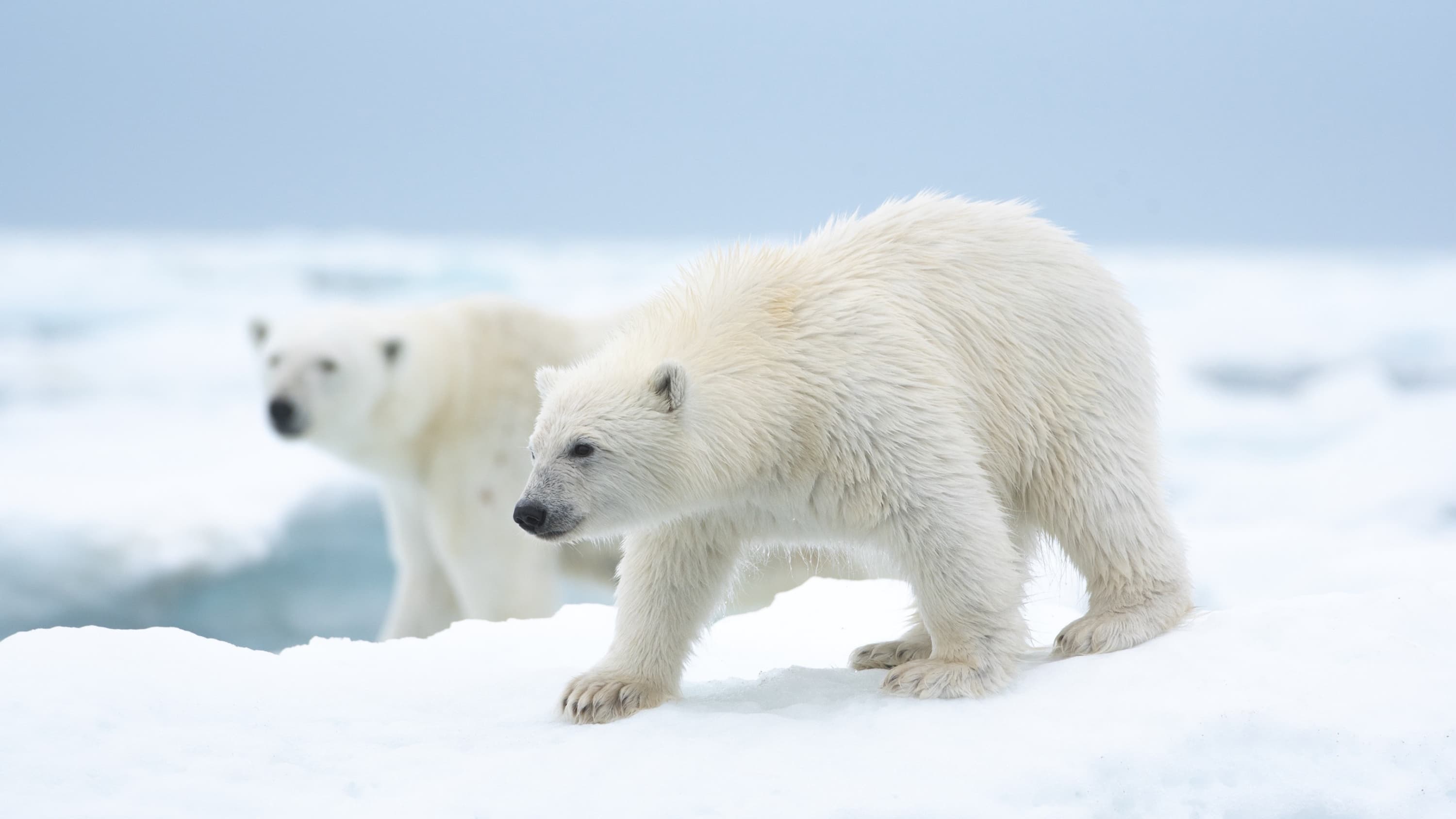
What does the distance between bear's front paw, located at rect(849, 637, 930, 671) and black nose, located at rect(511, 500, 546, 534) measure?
135cm

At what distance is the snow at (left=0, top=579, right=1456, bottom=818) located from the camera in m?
2.73

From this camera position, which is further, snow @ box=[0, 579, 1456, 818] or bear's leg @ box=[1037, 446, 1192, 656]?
bear's leg @ box=[1037, 446, 1192, 656]

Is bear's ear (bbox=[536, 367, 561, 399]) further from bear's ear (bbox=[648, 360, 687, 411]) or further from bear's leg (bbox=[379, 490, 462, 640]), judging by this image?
bear's leg (bbox=[379, 490, 462, 640])

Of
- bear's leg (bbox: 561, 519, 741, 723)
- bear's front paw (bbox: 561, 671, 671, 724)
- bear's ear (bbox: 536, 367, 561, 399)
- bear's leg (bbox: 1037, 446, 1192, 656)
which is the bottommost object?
bear's front paw (bbox: 561, 671, 671, 724)

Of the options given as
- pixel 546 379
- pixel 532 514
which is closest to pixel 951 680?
pixel 532 514

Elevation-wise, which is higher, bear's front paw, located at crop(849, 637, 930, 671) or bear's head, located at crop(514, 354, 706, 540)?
bear's head, located at crop(514, 354, 706, 540)

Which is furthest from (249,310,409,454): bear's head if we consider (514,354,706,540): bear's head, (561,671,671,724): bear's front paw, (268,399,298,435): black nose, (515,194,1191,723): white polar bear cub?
(514,354,706,540): bear's head

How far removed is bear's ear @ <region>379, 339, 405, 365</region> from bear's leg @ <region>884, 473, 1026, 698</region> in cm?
575

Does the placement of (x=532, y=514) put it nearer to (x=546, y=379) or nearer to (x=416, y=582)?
(x=546, y=379)

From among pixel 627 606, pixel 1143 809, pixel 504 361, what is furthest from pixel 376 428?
pixel 1143 809

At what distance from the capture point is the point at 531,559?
26.8ft

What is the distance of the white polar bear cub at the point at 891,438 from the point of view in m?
3.21

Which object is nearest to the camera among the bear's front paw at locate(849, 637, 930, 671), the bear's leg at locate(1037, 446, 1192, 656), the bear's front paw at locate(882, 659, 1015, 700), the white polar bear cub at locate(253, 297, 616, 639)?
the bear's front paw at locate(882, 659, 1015, 700)

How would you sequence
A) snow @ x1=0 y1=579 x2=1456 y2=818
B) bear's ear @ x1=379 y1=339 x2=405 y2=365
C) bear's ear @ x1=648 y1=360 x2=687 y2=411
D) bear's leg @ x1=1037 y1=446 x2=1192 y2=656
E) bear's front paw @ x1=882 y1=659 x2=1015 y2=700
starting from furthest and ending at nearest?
bear's ear @ x1=379 y1=339 x2=405 y2=365, bear's leg @ x1=1037 y1=446 x2=1192 y2=656, bear's front paw @ x1=882 y1=659 x2=1015 y2=700, bear's ear @ x1=648 y1=360 x2=687 y2=411, snow @ x1=0 y1=579 x2=1456 y2=818
